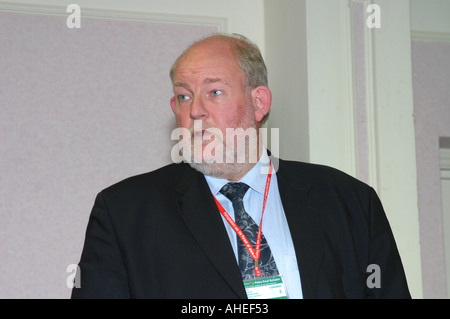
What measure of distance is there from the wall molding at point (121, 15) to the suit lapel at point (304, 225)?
1404 millimetres

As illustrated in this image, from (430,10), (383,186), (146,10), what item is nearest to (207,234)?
(383,186)

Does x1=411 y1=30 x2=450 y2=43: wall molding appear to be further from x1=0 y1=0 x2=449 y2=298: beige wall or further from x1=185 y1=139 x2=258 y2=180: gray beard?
x1=185 y1=139 x2=258 y2=180: gray beard

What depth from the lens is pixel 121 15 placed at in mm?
3488

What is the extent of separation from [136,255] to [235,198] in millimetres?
416

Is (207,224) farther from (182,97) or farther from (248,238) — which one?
(182,97)

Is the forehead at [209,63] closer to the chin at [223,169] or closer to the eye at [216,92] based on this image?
the eye at [216,92]

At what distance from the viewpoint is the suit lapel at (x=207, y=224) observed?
2057 mm

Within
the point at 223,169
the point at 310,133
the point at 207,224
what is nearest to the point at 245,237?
the point at 207,224

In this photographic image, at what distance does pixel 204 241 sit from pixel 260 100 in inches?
27.4

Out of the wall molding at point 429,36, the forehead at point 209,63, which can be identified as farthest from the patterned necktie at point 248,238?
the wall molding at point 429,36

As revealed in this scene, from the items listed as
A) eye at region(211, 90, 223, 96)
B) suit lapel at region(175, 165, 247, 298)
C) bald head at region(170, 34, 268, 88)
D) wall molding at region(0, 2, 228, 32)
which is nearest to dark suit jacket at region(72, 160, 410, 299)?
suit lapel at region(175, 165, 247, 298)

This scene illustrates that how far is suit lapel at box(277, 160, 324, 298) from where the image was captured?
2123 millimetres

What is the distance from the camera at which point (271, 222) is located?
230cm
